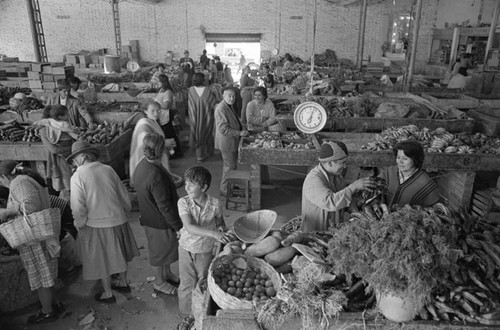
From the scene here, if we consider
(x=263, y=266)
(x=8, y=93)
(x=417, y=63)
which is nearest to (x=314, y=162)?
(x=263, y=266)

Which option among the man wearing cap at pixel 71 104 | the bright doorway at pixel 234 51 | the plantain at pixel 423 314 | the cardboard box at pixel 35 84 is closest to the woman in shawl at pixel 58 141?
the man wearing cap at pixel 71 104

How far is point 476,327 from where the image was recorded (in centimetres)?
234

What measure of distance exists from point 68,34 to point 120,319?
21272mm

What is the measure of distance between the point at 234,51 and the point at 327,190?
781 inches


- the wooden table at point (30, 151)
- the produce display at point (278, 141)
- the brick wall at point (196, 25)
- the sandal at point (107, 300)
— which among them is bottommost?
the sandal at point (107, 300)

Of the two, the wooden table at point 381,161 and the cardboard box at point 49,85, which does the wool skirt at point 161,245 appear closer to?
the wooden table at point 381,161

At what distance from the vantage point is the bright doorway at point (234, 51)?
71.0 feet

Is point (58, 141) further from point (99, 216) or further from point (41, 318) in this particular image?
point (41, 318)

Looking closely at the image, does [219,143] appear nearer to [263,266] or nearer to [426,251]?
[263,266]

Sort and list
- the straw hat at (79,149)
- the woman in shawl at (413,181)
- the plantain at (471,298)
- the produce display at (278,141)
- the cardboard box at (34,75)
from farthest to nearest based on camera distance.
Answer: the cardboard box at (34,75) < the produce display at (278,141) < the straw hat at (79,149) < the woman in shawl at (413,181) < the plantain at (471,298)

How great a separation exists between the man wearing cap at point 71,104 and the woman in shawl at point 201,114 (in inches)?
86.4

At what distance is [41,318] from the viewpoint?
397 centimetres

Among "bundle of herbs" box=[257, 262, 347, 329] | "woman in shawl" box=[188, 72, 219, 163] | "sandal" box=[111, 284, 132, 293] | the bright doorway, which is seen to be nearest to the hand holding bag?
"sandal" box=[111, 284, 132, 293]

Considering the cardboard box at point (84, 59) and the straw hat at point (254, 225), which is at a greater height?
the cardboard box at point (84, 59)
